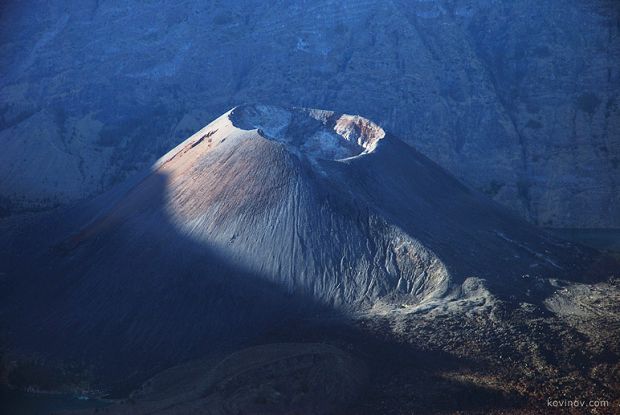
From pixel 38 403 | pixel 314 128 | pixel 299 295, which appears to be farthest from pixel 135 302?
pixel 314 128

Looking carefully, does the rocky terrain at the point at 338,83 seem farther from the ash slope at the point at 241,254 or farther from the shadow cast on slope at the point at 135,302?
the shadow cast on slope at the point at 135,302

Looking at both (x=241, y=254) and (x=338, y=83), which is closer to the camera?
(x=241, y=254)

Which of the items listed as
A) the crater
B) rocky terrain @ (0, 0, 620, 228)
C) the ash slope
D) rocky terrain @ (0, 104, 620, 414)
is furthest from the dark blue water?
rocky terrain @ (0, 0, 620, 228)

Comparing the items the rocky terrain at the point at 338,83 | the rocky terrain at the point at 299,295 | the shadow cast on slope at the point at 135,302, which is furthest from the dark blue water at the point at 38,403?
the rocky terrain at the point at 338,83

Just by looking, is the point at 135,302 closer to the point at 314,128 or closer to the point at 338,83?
the point at 314,128

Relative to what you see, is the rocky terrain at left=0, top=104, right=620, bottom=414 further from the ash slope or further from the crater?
the crater

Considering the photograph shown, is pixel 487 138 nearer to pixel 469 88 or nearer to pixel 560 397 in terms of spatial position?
pixel 469 88
